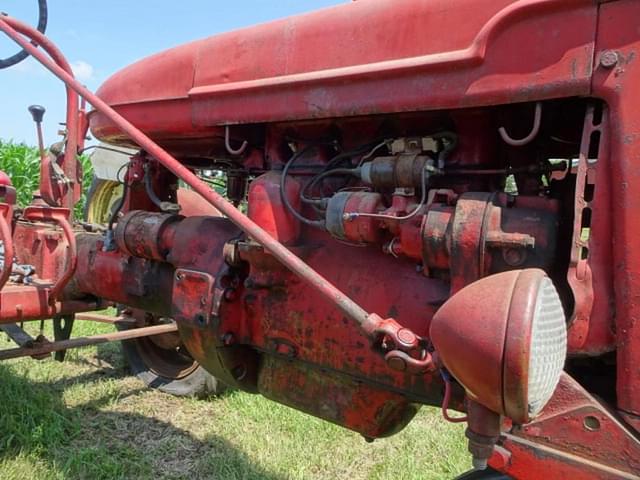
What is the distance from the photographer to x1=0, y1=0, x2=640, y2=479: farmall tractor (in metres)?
1.13

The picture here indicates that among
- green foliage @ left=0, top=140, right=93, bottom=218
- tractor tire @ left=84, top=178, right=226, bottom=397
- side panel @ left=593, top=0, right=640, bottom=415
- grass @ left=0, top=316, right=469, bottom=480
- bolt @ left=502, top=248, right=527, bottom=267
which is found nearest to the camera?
side panel @ left=593, top=0, right=640, bottom=415

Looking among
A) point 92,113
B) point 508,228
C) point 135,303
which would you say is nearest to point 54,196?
point 92,113

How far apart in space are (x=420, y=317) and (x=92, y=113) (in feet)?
5.45

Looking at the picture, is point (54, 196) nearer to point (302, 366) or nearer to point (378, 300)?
point (302, 366)


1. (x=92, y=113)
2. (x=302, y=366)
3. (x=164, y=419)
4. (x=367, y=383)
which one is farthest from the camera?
(x=164, y=419)

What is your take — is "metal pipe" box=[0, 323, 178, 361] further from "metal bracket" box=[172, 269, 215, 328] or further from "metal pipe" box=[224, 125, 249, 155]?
"metal pipe" box=[224, 125, 249, 155]

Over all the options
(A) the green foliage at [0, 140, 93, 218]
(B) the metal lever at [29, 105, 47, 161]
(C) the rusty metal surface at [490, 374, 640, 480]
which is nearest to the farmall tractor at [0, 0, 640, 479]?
(C) the rusty metal surface at [490, 374, 640, 480]

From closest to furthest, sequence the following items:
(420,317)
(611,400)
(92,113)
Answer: (611,400)
(420,317)
(92,113)

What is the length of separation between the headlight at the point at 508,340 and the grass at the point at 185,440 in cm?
150

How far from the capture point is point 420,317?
1500 millimetres

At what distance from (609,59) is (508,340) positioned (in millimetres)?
601

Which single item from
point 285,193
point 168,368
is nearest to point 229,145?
point 285,193

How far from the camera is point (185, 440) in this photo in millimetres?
2838

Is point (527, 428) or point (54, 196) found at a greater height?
point (54, 196)
